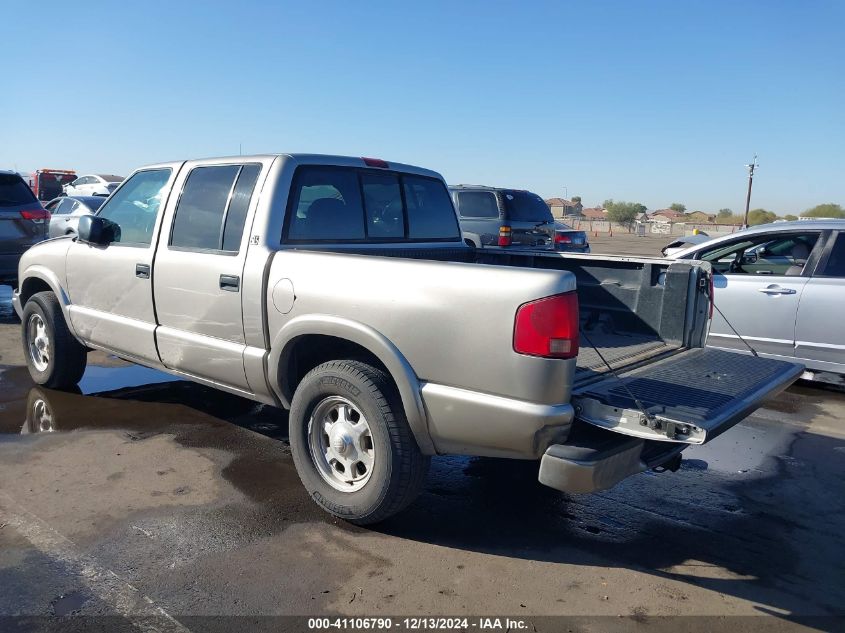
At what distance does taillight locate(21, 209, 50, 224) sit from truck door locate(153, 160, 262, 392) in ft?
20.7

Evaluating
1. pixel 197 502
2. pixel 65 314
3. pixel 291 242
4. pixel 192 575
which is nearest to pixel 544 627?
pixel 192 575

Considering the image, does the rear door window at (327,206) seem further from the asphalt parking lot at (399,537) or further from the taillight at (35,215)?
the taillight at (35,215)

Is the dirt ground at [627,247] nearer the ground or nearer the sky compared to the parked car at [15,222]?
nearer the ground

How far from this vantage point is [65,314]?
5703 mm

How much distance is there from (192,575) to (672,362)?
2.79 meters

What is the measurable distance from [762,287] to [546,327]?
4688 millimetres

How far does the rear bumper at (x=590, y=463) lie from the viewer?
9.58 feet

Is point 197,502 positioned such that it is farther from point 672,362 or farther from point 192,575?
point 672,362

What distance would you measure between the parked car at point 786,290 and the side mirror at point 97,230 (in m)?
5.18

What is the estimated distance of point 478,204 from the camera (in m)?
13.4

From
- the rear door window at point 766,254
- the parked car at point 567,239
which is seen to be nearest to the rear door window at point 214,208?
the rear door window at point 766,254

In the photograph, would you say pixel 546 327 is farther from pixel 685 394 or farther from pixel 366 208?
pixel 366 208

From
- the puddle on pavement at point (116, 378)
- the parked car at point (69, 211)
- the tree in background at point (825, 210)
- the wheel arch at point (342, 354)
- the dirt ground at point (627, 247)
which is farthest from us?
the tree in background at point (825, 210)

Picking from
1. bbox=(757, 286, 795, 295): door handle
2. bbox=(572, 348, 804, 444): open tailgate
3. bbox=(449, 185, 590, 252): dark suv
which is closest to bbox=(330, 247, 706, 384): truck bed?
bbox=(572, 348, 804, 444): open tailgate
